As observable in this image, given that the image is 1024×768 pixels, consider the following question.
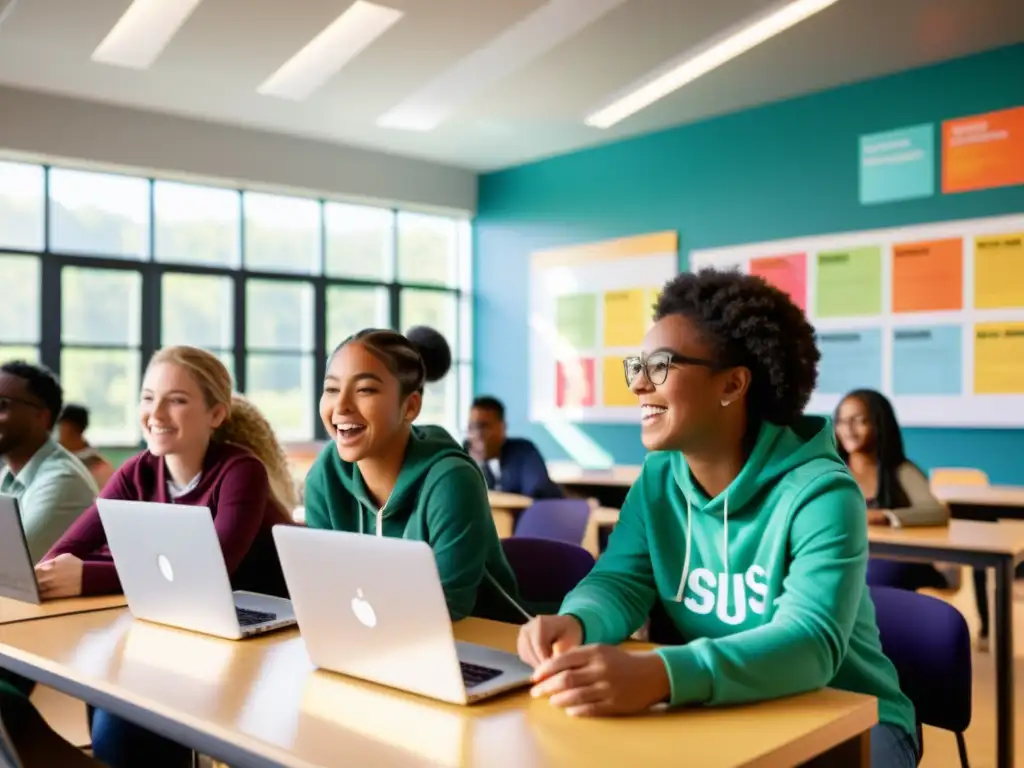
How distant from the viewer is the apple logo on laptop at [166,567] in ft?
5.37

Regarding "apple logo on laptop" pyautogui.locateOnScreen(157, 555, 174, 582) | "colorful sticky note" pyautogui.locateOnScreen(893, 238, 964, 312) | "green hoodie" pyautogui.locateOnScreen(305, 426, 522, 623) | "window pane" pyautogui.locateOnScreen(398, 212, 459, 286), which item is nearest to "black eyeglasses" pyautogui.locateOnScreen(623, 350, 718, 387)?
"green hoodie" pyautogui.locateOnScreen(305, 426, 522, 623)

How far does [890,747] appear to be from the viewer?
4.55 feet

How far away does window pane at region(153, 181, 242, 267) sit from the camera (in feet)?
24.1

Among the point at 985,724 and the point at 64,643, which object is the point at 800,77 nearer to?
the point at 985,724

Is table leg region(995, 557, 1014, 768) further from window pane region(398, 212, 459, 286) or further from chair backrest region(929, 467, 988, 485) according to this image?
window pane region(398, 212, 459, 286)

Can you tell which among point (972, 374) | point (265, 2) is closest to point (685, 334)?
point (265, 2)

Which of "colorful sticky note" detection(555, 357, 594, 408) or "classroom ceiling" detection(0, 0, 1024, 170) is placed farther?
"colorful sticky note" detection(555, 357, 594, 408)

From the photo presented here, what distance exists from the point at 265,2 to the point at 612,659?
4.72 meters

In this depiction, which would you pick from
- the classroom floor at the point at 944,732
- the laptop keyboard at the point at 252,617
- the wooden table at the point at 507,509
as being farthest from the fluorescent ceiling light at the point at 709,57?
the laptop keyboard at the point at 252,617

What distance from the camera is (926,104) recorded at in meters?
6.04

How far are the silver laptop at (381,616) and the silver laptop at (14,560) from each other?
0.72 meters

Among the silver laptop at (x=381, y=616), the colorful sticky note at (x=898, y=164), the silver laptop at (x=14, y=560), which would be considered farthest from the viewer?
the colorful sticky note at (x=898, y=164)

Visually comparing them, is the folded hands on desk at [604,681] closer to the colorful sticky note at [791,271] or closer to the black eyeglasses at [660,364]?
the black eyeglasses at [660,364]

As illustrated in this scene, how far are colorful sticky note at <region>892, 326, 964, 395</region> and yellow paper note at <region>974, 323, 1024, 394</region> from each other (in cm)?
10
